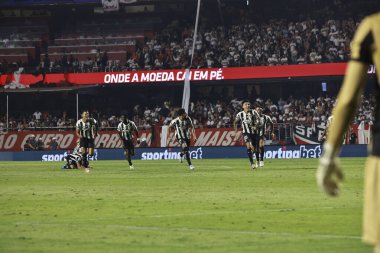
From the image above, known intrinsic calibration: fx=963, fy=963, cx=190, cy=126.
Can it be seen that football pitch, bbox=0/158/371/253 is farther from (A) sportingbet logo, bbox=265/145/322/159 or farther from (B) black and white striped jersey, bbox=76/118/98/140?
(A) sportingbet logo, bbox=265/145/322/159

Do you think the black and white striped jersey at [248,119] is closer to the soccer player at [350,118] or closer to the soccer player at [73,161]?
the soccer player at [73,161]

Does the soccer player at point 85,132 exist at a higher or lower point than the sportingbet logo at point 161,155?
higher

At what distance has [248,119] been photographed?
36.6 meters

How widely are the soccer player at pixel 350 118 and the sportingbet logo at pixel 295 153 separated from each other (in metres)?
45.8

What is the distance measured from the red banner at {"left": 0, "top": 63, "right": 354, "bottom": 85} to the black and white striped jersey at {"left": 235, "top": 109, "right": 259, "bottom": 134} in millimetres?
19724

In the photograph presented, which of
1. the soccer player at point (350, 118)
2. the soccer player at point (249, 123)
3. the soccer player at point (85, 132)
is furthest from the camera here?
the soccer player at point (85, 132)

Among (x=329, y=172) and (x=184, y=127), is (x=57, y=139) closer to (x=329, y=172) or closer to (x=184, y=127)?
(x=184, y=127)

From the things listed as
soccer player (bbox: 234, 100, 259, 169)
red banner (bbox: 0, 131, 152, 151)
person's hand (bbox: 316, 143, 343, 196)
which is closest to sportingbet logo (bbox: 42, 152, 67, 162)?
red banner (bbox: 0, 131, 152, 151)

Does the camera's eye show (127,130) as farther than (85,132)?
Yes

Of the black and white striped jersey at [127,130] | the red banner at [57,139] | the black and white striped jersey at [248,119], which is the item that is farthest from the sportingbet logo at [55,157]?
the black and white striped jersey at [248,119]

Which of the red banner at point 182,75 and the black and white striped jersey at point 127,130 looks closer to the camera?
the black and white striped jersey at point 127,130

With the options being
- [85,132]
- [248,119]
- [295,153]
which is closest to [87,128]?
[85,132]

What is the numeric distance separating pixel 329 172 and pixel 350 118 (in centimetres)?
37

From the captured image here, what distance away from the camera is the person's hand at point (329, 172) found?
5.92 metres
